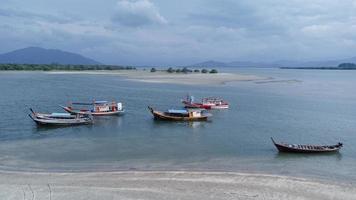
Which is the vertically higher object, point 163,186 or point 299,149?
point 163,186

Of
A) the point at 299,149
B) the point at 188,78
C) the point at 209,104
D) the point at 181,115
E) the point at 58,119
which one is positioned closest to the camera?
the point at 299,149

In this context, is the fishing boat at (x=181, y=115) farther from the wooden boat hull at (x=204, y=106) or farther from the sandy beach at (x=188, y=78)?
the sandy beach at (x=188, y=78)

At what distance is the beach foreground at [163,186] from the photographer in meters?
21.6

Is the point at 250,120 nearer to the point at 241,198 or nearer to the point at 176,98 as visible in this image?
the point at 176,98

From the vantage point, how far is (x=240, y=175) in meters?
26.2

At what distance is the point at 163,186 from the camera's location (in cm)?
2325

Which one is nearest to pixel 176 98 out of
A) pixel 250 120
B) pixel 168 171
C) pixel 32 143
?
pixel 250 120

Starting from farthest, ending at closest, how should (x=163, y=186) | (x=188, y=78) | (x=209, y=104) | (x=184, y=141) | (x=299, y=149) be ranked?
(x=188, y=78) → (x=209, y=104) → (x=184, y=141) → (x=299, y=149) → (x=163, y=186)

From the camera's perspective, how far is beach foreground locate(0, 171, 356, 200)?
70.9ft

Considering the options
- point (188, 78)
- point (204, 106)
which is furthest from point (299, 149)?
point (188, 78)

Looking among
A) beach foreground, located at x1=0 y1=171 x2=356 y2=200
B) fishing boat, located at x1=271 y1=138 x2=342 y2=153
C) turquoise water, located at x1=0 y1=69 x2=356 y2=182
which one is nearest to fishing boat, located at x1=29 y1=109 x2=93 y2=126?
turquoise water, located at x1=0 y1=69 x2=356 y2=182

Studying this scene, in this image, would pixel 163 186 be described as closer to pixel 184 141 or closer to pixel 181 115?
pixel 184 141

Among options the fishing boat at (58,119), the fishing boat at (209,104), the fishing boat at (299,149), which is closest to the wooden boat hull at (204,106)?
the fishing boat at (209,104)

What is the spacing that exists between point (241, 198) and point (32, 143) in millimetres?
20173
